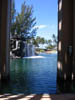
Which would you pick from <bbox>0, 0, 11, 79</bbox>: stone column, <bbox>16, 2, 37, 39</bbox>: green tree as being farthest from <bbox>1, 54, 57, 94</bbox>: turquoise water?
<bbox>16, 2, 37, 39</bbox>: green tree

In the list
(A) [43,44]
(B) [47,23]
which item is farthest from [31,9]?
(A) [43,44]

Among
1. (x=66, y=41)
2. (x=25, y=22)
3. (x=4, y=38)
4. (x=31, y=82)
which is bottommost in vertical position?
(x=31, y=82)

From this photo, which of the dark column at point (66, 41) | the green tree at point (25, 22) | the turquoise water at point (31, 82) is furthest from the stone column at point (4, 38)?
the green tree at point (25, 22)

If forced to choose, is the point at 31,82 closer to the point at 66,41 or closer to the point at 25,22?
the point at 66,41

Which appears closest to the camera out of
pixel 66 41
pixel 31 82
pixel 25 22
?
pixel 31 82

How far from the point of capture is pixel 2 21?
5.57 m

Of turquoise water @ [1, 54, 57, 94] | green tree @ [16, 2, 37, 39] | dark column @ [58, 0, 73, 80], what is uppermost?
green tree @ [16, 2, 37, 39]

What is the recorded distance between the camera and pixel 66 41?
5.53 metres

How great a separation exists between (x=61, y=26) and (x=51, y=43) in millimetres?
42921

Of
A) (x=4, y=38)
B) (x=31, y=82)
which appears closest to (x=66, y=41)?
(x=31, y=82)

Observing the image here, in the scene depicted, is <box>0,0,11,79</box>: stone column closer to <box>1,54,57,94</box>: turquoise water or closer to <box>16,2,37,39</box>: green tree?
<box>1,54,57,94</box>: turquoise water

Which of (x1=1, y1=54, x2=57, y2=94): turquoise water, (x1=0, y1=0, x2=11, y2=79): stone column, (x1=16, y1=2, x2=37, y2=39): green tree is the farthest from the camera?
(x1=16, y1=2, x2=37, y2=39): green tree

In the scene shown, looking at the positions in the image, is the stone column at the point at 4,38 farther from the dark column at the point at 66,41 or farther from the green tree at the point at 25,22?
the green tree at the point at 25,22

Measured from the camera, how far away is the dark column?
548 cm
